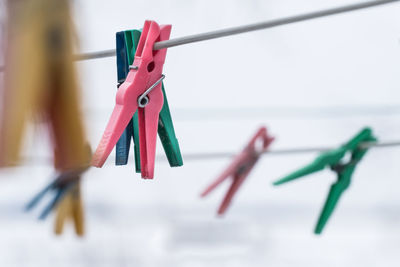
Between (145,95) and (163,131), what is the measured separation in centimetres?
6

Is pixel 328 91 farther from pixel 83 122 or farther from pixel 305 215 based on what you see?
pixel 83 122

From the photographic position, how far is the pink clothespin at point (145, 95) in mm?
595

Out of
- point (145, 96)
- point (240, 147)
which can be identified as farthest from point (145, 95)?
point (240, 147)

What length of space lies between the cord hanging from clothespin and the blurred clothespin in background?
58 mm

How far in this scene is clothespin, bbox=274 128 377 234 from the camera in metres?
0.98

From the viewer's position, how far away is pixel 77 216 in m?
1.07

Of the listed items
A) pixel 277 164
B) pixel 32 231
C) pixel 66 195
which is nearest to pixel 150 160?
pixel 66 195

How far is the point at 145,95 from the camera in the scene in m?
0.63

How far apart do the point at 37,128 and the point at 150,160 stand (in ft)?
0.45

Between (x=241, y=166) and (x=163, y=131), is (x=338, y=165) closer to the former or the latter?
(x=241, y=166)

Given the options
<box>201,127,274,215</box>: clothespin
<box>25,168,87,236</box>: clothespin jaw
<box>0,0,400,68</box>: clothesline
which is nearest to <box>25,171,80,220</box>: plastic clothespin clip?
<box>25,168,87,236</box>: clothespin jaw

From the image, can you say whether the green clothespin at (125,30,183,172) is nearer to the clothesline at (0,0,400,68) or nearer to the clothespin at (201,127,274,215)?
the clothesline at (0,0,400,68)

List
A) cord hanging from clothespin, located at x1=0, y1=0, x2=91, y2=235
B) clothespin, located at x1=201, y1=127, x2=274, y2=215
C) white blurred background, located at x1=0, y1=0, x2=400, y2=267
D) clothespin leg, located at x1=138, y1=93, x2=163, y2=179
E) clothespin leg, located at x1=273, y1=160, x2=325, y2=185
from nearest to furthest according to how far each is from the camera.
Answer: cord hanging from clothespin, located at x1=0, y1=0, x2=91, y2=235 → clothespin leg, located at x1=138, y1=93, x2=163, y2=179 → clothespin leg, located at x1=273, y1=160, x2=325, y2=185 → clothespin, located at x1=201, y1=127, x2=274, y2=215 → white blurred background, located at x1=0, y1=0, x2=400, y2=267

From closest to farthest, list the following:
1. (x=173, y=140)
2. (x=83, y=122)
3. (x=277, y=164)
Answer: (x=83, y=122), (x=173, y=140), (x=277, y=164)
